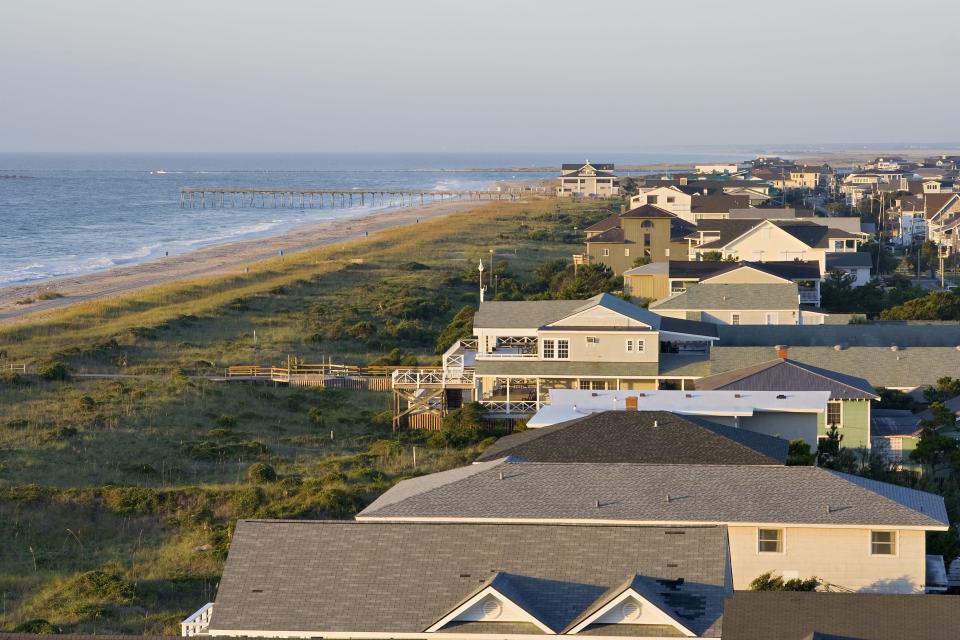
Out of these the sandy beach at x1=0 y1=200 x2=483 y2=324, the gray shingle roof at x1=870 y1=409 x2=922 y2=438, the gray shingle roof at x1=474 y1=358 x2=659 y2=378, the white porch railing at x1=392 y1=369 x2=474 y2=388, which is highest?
the gray shingle roof at x1=474 y1=358 x2=659 y2=378

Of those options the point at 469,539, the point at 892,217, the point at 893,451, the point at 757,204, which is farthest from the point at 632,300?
the point at 892,217

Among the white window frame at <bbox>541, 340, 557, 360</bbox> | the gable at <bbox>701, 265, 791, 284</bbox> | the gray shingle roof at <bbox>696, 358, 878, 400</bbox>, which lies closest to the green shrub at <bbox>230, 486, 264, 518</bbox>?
the white window frame at <bbox>541, 340, 557, 360</bbox>

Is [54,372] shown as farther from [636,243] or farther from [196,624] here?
[636,243]

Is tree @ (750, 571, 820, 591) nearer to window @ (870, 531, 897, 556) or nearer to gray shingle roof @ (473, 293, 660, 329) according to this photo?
window @ (870, 531, 897, 556)

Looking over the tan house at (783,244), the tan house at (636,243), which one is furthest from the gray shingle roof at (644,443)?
the tan house at (636,243)

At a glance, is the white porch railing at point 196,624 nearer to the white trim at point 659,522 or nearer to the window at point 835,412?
the white trim at point 659,522

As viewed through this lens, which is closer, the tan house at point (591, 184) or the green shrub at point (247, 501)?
the green shrub at point (247, 501)
